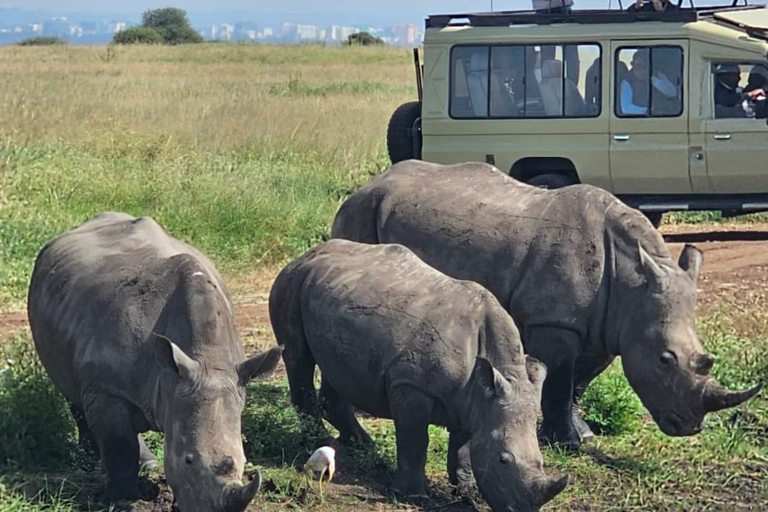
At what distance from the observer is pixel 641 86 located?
43.9ft

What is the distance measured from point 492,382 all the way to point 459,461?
0.79 meters

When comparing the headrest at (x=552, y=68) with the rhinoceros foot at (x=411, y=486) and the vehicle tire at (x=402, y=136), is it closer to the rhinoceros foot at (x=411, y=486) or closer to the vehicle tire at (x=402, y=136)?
the vehicle tire at (x=402, y=136)

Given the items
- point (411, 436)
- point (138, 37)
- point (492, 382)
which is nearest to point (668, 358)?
point (492, 382)

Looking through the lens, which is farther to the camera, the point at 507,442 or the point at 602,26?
the point at 602,26

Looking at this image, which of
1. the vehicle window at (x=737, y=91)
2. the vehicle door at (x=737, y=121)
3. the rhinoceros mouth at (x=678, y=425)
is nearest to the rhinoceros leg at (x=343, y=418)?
the rhinoceros mouth at (x=678, y=425)

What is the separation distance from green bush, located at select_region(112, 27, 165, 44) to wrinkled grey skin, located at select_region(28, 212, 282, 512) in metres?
52.1

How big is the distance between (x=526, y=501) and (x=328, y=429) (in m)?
1.95

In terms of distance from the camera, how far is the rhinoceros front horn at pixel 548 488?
19.3 ft

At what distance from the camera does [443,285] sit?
6.91 metres

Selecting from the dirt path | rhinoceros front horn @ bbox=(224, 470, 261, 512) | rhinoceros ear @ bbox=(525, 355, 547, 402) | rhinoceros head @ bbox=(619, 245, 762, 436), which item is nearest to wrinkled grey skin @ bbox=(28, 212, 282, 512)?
rhinoceros front horn @ bbox=(224, 470, 261, 512)

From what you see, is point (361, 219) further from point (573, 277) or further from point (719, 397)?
point (719, 397)

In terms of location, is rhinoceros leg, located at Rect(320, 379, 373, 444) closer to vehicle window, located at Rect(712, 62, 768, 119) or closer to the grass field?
the grass field

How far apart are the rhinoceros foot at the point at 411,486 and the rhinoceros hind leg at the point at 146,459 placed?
1.26 m

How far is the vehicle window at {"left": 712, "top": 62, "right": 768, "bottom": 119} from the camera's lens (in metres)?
13.2
